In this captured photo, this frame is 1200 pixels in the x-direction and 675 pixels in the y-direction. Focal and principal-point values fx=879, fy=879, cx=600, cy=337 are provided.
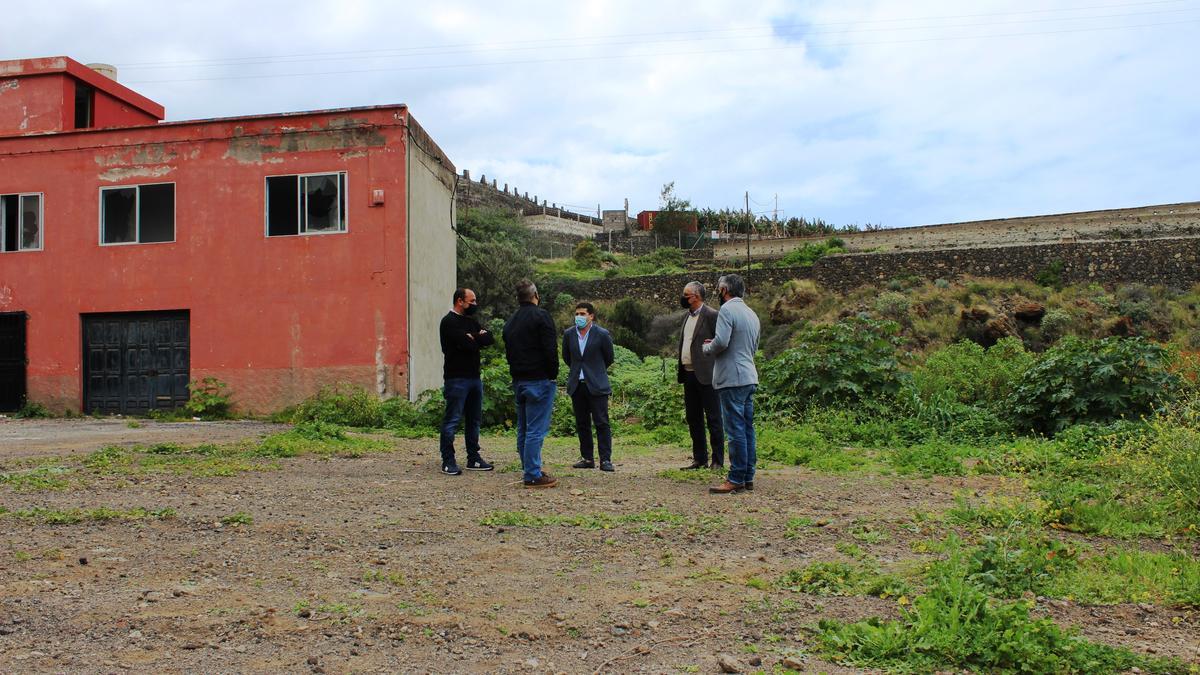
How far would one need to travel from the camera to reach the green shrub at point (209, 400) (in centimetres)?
1577

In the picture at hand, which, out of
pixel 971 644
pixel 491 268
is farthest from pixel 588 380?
pixel 491 268

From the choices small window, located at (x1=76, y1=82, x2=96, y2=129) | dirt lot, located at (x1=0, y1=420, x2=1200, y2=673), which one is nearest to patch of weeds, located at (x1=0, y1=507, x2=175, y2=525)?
dirt lot, located at (x1=0, y1=420, x2=1200, y2=673)

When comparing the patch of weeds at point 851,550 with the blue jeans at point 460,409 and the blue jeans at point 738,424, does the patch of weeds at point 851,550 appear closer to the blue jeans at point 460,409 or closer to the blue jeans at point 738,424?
the blue jeans at point 738,424

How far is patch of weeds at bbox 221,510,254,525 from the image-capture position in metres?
5.76

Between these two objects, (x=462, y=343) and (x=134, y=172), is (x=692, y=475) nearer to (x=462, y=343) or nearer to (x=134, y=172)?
(x=462, y=343)

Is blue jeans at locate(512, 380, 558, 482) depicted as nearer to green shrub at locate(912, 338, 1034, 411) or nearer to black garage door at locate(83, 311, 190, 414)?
green shrub at locate(912, 338, 1034, 411)

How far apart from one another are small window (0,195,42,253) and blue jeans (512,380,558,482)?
13.9 metres

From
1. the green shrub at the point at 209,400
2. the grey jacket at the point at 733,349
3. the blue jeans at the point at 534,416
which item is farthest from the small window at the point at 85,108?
the grey jacket at the point at 733,349

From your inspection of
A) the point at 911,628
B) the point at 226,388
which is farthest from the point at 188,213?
the point at 911,628

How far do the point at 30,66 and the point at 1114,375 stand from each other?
765 inches

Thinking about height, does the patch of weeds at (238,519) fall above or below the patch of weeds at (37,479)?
below

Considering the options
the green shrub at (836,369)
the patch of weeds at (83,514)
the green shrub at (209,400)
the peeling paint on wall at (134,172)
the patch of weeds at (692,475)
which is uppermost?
the peeling paint on wall at (134,172)

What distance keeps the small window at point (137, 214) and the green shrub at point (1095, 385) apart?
14.9 metres

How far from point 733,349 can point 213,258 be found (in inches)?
495
